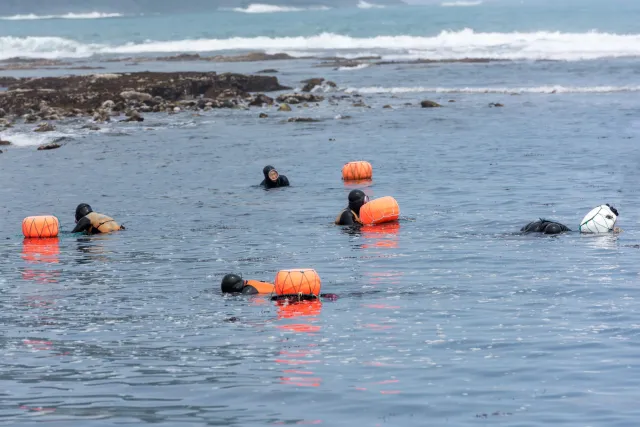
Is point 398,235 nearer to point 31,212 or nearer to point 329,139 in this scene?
point 31,212

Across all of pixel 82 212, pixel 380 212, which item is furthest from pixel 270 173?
pixel 82 212

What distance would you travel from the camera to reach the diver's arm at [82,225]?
88.7ft

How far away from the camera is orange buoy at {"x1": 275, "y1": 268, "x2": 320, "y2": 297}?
19141mm

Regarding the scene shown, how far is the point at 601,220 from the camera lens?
2436 cm

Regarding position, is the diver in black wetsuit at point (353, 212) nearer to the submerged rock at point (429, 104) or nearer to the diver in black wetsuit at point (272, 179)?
the diver in black wetsuit at point (272, 179)

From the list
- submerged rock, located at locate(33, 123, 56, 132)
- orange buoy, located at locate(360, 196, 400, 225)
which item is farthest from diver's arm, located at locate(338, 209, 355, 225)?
submerged rock, located at locate(33, 123, 56, 132)

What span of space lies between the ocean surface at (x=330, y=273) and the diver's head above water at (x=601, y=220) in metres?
0.42

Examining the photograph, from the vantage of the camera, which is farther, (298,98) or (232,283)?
(298,98)

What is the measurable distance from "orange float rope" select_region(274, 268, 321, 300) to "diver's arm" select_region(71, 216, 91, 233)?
29.9ft

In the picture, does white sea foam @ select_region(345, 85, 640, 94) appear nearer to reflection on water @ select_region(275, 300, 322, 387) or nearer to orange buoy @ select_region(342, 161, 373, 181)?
orange buoy @ select_region(342, 161, 373, 181)

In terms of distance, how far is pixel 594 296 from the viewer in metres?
19.0

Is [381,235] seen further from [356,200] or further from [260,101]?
[260,101]

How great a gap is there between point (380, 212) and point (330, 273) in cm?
534

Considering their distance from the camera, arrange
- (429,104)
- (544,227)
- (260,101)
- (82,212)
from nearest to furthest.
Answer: (544,227)
(82,212)
(429,104)
(260,101)
